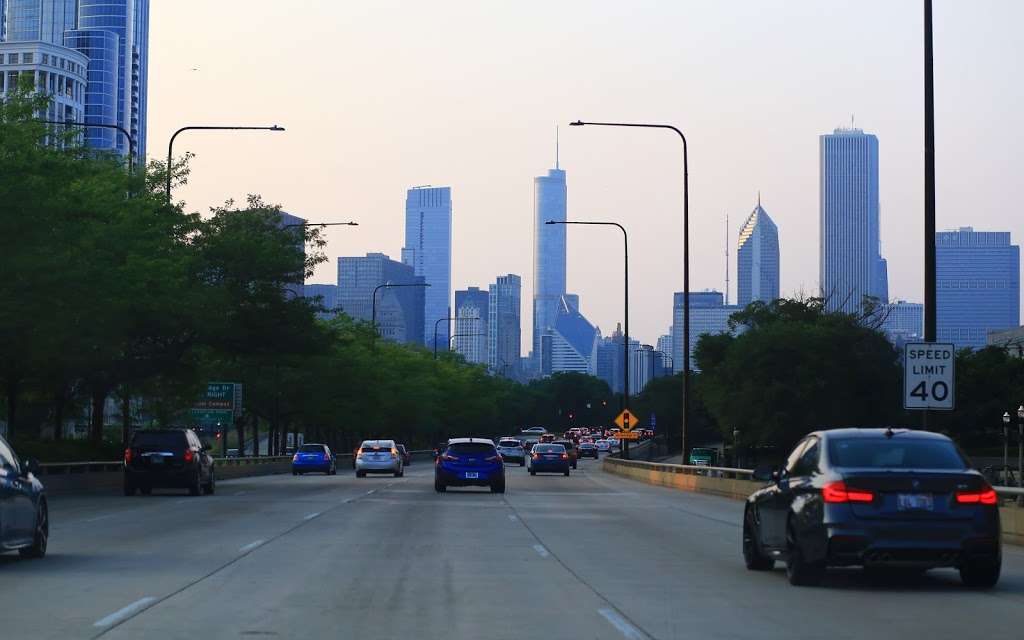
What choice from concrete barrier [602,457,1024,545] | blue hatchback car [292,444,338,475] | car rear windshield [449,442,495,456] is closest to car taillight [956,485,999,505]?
concrete barrier [602,457,1024,545]

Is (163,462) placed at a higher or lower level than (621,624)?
higher

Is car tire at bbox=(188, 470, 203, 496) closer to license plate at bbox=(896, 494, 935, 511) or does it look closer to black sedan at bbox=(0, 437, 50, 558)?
black sedan at bbox=(0, 437, 50, 558)

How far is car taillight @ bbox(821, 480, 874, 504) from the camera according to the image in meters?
14.7

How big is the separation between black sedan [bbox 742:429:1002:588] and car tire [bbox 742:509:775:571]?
6.07 feet

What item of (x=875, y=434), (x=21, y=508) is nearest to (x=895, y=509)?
(x=875, y=434)

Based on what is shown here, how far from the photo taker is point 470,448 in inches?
1656

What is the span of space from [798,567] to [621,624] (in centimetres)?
358

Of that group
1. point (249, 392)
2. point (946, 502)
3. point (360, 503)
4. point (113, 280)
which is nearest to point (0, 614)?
point (946, 502)

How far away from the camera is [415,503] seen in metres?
35.0

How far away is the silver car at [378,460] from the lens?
59406 millimetres

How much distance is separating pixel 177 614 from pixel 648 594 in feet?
15.1

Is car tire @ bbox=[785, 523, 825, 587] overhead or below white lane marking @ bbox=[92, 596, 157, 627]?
overhead

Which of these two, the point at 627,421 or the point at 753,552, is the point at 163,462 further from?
the point at 627,421

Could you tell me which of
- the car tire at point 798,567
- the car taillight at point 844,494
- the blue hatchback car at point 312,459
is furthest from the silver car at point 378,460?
the car taillight at point 844,494
